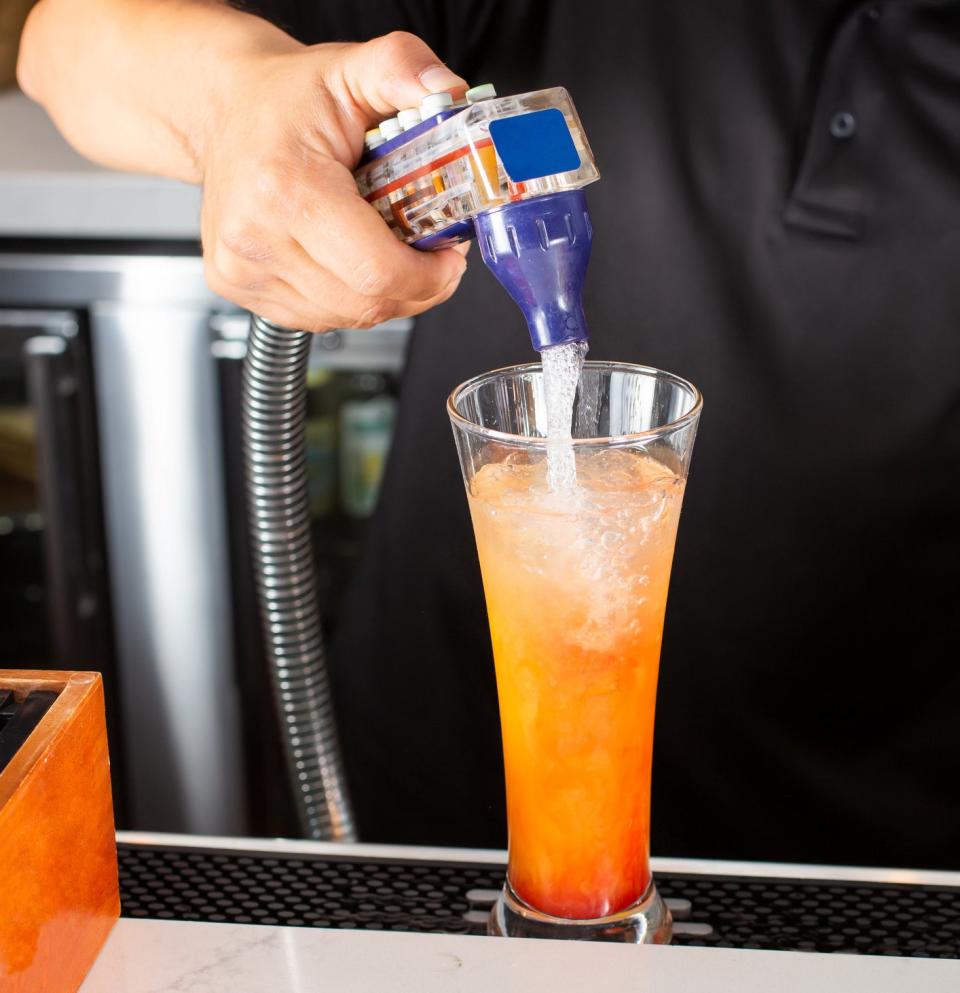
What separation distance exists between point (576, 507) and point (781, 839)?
0.75 metres

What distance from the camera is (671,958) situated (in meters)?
0.57

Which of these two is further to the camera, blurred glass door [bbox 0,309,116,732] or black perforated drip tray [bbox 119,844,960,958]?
blurred glass door [bbox 0,309,116,732]

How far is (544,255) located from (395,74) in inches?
6.3

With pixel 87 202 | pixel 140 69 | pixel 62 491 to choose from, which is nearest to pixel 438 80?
pixel 140 69

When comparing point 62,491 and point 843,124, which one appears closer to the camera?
point 843,124

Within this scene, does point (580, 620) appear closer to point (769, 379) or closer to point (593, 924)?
point (593, 924)

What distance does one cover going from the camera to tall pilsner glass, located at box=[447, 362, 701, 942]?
23.0 inches

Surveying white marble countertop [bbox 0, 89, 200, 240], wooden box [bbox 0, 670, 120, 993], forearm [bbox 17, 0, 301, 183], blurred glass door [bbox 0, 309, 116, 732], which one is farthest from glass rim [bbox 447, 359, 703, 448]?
blurred glass door [bbox 0, 309, 116, 732]

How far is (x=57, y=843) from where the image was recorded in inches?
21.0

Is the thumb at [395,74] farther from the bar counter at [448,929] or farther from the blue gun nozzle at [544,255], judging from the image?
the bar counter at [448,929]

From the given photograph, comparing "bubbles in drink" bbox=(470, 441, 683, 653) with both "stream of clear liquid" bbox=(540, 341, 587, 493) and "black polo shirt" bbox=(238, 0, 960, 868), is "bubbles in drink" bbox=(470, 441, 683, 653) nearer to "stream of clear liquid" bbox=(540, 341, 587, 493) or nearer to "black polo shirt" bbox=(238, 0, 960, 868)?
"stream of clear liquid" bbox=(540, 341, 587, 493)

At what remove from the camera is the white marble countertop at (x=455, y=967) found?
547mm

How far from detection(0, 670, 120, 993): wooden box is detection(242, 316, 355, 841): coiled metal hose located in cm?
33

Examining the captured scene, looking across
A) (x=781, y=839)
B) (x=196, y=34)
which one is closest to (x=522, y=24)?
(x=196, y=34)
